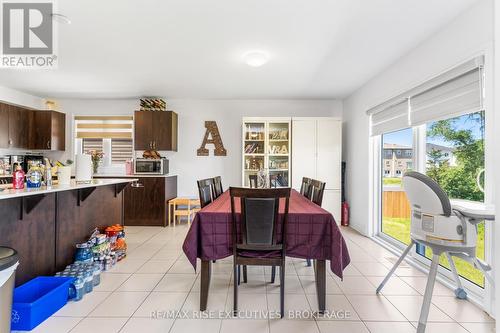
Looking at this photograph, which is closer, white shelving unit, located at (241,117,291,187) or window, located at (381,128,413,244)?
window, located at (381,128,413,244)

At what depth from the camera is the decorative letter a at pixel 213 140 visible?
16.9 ft

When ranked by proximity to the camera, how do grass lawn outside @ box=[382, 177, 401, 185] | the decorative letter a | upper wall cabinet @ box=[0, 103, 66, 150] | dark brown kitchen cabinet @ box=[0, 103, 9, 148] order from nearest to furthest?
grass lawn outside @ box=[382, 177, 401, 185] → dark brown kitchen cabinet @ box=[0, 103, 9, 148] → upper wall cabinet @ box=[0, 103, 66, 150] → the decorative letter a

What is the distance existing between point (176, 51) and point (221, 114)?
7.27 ft

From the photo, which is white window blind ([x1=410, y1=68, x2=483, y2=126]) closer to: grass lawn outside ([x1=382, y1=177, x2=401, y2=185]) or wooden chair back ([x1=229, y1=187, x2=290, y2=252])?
grass lawn outside ([x1=382, y1=177, x2=401, y2=185])

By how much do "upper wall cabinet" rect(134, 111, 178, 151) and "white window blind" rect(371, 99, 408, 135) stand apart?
11.8 feet

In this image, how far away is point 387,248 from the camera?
3.46 meters

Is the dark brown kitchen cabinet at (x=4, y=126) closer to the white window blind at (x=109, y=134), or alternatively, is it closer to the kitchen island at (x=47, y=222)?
the white window blind at (x=109, y=134)

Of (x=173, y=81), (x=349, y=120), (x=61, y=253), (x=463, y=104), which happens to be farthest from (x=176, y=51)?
(x=349, y=120)

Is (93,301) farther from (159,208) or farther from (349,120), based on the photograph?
(349,120)

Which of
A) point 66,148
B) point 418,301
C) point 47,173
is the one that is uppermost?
point 66,148

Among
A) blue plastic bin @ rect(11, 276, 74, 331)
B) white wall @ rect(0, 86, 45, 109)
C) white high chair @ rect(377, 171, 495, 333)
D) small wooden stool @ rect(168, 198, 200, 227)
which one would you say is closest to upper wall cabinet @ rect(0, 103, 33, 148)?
white wall @ rect(0, 86, 45, 109)

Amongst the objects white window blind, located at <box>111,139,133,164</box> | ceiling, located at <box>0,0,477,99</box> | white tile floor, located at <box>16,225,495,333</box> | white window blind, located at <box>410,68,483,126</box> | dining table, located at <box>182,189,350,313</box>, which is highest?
ceiling, located at <box>0,0,477,99</box>

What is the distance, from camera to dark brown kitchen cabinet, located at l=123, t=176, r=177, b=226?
4.58 metres

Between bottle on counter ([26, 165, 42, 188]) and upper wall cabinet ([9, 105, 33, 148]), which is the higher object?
upper wall cabinet ([9, 105, 33, 148])
